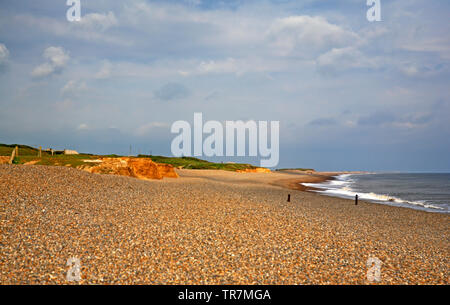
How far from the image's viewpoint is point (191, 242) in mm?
11664

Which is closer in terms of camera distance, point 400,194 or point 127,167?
point 127,167

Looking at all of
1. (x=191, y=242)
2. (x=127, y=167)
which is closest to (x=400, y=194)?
(x=127, y=167)

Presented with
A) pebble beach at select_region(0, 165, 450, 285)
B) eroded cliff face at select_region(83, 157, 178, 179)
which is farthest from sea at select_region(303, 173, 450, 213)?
eroded cliff face at select_region(83, 157, 178, 179)

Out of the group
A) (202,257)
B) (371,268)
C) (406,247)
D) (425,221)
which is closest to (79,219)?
(202,257)

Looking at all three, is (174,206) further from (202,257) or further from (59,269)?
(59,269)

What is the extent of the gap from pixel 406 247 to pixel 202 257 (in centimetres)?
984

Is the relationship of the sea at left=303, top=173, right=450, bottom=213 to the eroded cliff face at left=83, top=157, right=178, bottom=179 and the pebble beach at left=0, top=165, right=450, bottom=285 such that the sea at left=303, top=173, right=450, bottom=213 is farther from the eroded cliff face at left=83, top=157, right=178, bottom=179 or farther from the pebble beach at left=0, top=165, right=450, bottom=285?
the eroded cliff face at left=83, top=157, right=178, bottom=179

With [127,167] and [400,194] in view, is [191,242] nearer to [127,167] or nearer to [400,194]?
[127,167]

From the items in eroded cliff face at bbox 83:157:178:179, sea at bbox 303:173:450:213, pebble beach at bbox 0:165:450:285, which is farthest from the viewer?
eroded cliff face at bbox 83:157:178:179

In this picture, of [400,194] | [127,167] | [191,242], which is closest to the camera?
[191,242]

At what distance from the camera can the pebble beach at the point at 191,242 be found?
9.14 metres

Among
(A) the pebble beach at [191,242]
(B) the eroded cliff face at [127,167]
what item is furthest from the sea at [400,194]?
(B) the eroded cliff face at [127,167]

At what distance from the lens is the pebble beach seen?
9141mm
